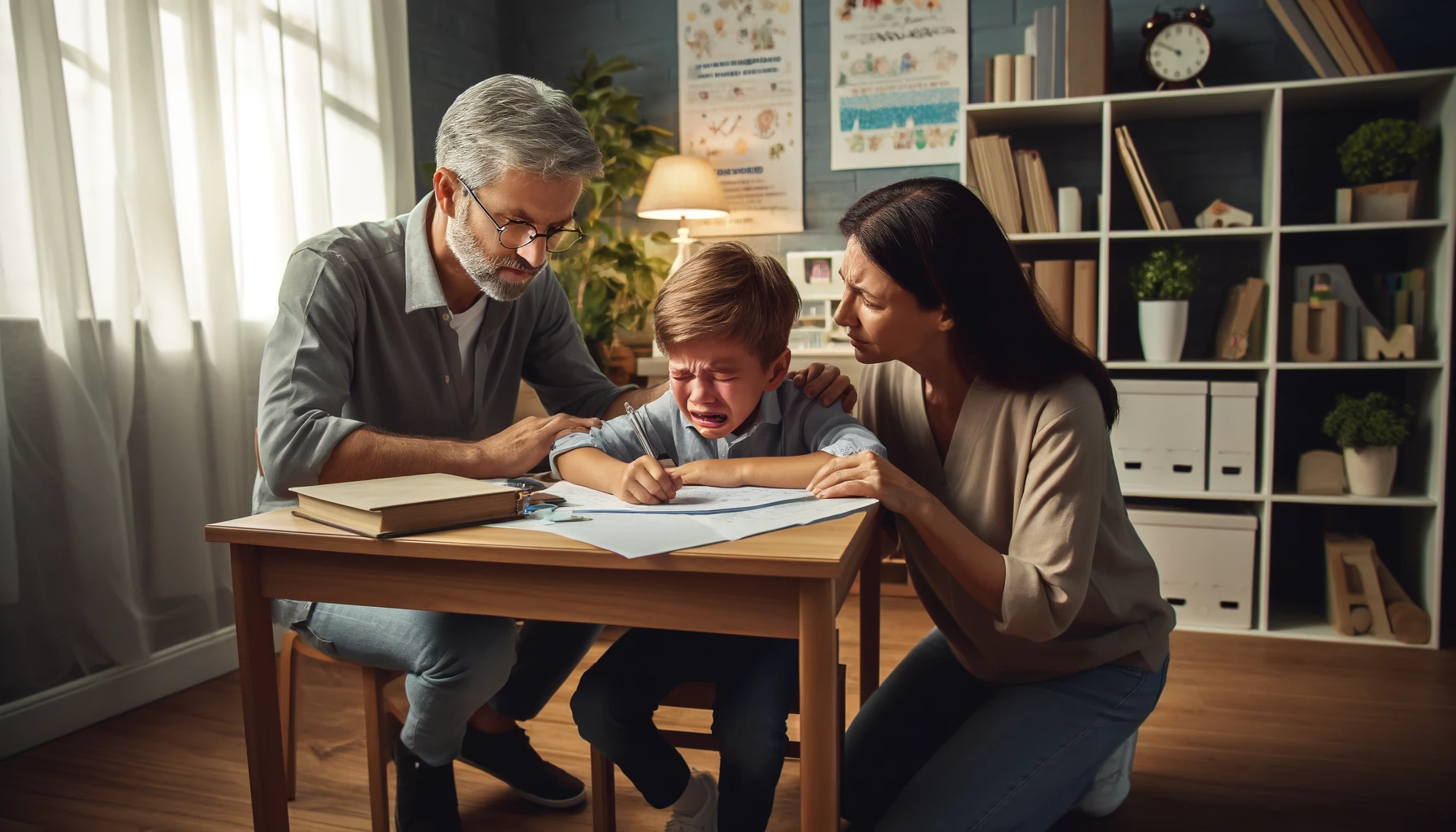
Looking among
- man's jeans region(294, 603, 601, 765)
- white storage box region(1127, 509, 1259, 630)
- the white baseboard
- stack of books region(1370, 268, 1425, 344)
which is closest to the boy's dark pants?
man's jeans region(294, 603, 601, 765)

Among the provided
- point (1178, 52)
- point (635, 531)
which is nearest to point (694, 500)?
point (635, 531)

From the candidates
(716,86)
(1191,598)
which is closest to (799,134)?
(716,86)

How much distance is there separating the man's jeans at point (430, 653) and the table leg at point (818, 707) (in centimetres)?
59

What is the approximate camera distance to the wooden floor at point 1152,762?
5.48 feet

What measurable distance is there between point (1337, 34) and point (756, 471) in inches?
94.1

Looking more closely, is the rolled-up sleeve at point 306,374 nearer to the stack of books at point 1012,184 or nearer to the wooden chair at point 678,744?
the wooden chair at point 678,744

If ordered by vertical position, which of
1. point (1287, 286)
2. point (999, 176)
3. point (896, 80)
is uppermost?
point (896, 80)

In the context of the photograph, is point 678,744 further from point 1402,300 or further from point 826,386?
point 1402,300

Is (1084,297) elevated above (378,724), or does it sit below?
above

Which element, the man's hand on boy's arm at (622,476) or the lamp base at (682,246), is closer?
the man's hand on boy's arm at (622,476)

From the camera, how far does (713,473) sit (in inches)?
47.7

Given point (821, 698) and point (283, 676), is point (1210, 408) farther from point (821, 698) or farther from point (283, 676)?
point (283, 676)

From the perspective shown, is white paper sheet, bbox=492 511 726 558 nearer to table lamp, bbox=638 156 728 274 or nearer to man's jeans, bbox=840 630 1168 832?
man's jeans, bbox=840 630 1168 832

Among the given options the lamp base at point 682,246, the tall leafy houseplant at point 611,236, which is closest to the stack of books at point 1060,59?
the lamp base at point 682,246
